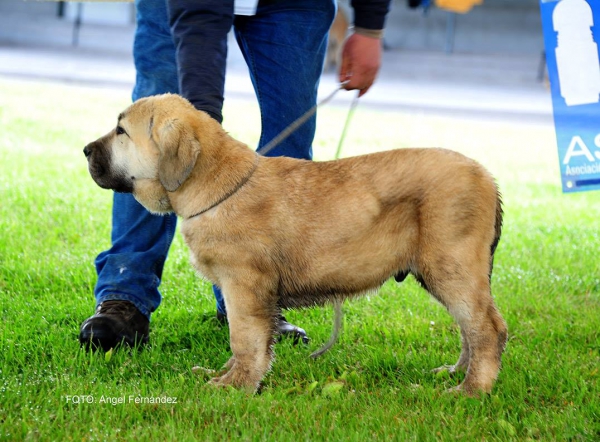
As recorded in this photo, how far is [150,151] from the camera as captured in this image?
10.8ft

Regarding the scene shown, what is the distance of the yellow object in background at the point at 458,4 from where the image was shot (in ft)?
67.5

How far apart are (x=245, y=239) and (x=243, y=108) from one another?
36.1 feet

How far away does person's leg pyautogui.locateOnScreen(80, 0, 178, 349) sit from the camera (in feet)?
13.3

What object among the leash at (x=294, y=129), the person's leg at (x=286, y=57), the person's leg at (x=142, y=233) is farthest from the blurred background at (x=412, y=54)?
the person's leg at (x=142, y=233)

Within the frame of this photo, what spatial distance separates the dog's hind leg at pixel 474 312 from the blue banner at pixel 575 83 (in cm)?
187

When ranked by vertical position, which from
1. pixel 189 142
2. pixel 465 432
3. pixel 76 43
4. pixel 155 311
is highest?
pixel 189 142

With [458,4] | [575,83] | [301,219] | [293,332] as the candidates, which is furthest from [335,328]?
[458,4]

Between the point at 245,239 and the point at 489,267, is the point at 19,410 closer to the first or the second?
the point at 245,239

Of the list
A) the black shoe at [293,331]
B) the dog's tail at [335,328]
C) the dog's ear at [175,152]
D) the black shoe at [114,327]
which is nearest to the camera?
the dog's ear at [175,152]

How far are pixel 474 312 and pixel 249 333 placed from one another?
36.3 inches

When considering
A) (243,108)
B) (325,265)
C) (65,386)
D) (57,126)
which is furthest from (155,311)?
(243,108)

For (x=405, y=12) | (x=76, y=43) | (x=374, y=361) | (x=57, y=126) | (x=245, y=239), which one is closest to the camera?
(x=245, y=239)

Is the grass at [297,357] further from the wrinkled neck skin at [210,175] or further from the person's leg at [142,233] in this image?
the wrinkled neck skin at [210,175]

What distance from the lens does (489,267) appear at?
11.2 feet
